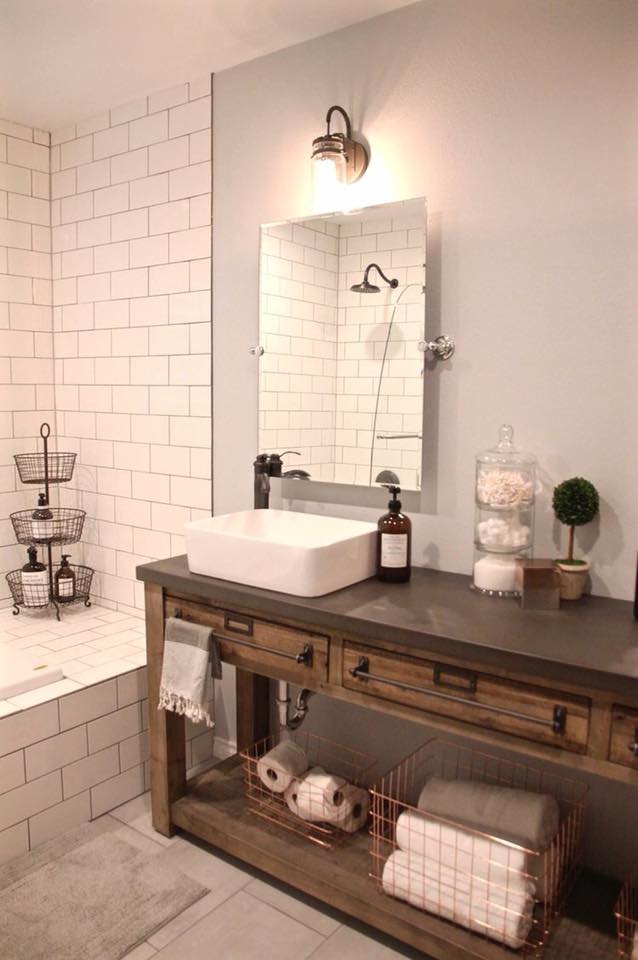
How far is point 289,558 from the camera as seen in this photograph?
188 centimetres

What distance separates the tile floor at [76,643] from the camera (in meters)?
2.43

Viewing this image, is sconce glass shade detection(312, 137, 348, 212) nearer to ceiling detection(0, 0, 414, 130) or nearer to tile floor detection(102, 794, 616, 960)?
ceiling detection(0, 0, 414, 130)

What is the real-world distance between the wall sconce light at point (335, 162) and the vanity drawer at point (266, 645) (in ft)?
4.42

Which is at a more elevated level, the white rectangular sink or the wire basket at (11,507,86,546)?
the white rectangular sink

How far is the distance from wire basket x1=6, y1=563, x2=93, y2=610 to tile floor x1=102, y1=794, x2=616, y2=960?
4.52ft

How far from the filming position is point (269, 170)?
248 centimetres

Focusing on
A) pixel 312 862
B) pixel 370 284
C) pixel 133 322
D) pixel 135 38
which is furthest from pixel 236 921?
pixel 135 38

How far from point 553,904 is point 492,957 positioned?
250 millimetres

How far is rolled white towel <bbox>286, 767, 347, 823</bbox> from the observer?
2.10m

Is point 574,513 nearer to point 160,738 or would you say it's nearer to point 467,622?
point 467,622

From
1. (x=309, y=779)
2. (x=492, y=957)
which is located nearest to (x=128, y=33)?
(x=309, y=779)

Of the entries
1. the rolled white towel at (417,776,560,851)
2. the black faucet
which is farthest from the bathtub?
the rolled white towel at (417,776,560,851)

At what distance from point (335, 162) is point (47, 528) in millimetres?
1892

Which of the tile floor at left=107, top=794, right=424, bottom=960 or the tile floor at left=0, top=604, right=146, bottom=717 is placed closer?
the tile floor at left=107, top=794, right=424, bottom=960
